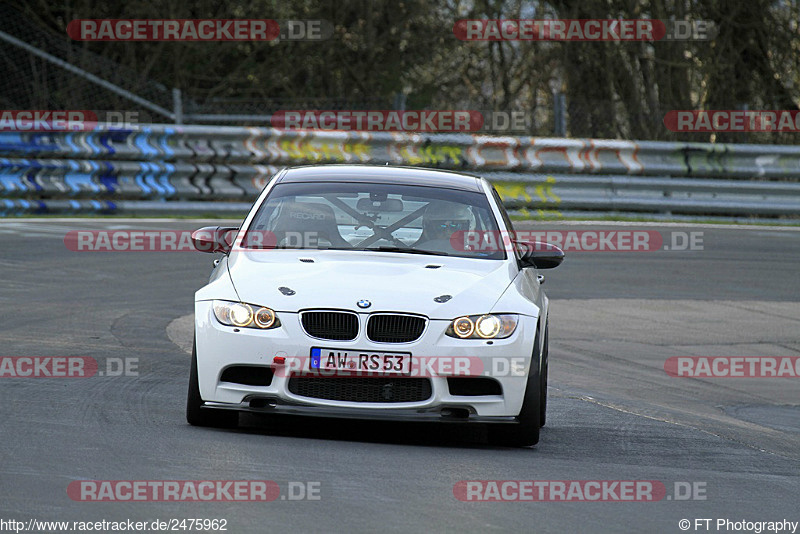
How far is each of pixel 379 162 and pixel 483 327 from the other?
45.1ft

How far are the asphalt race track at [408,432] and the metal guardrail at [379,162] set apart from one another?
4.33 metres

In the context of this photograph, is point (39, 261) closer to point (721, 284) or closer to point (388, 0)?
point (721, 284)

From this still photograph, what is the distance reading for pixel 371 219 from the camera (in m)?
8.41

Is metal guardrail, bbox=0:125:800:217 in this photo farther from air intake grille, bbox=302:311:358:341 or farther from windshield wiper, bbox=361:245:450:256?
air intake grille, bbox=302:311:358:341

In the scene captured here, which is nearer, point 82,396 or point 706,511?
point 706,511

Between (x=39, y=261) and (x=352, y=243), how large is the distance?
7698 millimetres

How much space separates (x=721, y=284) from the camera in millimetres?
15867

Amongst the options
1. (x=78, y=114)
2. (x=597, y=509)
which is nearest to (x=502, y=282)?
(x=597, y=509)

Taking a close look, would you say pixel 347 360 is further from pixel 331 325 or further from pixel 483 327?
pixel 483 327

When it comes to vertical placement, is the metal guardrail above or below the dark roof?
below

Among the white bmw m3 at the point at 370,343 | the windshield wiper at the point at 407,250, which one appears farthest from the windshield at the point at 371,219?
the white bmw m3 at the point at 370,343

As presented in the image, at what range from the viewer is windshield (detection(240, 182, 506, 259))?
8.15 metres

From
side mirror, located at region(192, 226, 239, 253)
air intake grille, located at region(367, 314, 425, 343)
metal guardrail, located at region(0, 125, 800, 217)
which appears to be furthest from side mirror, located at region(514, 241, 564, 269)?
metal guardrail, located at region(0, 125, 800, 217)

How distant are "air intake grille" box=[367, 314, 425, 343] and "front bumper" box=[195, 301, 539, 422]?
0.04 meters
